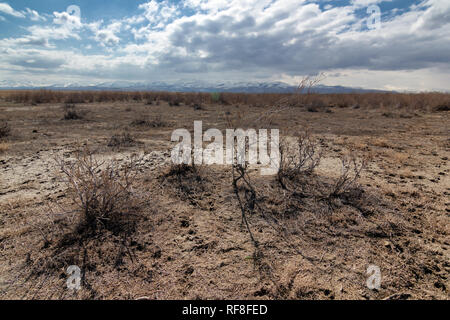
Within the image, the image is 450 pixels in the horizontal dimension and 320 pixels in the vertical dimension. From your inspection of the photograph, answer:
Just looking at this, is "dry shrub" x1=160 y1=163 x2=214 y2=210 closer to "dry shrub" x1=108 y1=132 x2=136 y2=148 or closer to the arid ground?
the arid ground
